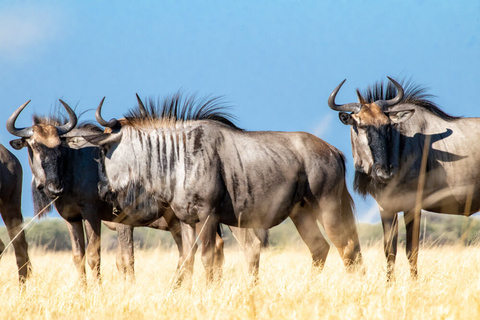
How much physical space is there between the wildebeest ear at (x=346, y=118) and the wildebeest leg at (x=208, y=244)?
2.00 meters

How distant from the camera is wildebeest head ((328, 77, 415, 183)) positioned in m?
7.80

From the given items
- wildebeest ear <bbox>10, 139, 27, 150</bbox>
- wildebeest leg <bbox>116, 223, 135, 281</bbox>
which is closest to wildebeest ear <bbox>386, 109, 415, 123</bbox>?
wildebeest leg <bbox>116, 223, 135, 281</bbox>

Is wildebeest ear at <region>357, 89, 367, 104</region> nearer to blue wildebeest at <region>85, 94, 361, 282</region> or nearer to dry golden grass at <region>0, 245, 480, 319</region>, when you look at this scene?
blue wildebeest at <region>85, 94, 361, 282</region>

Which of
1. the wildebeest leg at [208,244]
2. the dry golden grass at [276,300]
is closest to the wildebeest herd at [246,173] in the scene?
the wildebeest leg at [208,244]

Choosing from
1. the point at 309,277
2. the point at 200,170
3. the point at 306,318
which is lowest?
the point at 309,277

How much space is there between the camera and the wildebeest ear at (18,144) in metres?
8.91

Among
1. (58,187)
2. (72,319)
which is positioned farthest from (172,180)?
(72,319)

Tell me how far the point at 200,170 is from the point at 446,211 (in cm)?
328

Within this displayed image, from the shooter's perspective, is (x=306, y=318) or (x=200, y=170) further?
(x=200, y=170)

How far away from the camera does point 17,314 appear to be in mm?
5668

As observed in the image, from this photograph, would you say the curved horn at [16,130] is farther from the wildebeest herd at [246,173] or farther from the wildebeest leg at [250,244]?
the wildebeest leg at [250,244]

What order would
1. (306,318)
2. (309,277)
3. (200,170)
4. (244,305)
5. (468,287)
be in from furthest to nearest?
(200,170)
(309,277)
(468,287)
(244,305)
(306,318)

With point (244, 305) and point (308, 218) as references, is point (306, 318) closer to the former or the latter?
point (244, 305)

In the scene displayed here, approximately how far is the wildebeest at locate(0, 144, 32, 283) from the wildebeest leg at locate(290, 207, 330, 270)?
147 inches
